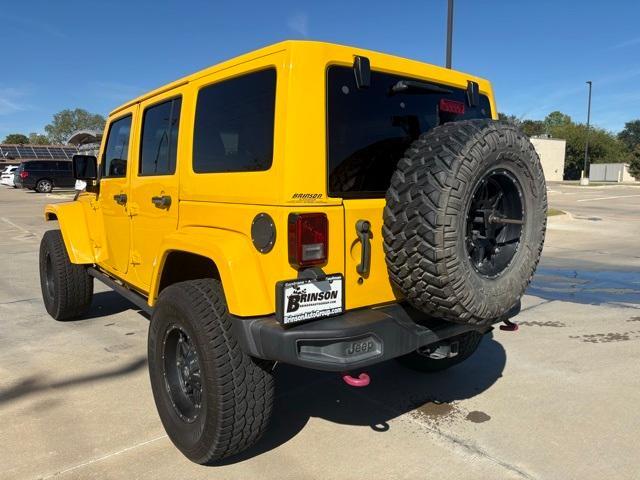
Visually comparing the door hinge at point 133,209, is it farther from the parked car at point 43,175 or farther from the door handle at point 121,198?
the parked car at point 43,175

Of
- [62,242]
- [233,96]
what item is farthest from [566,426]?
[62,242]

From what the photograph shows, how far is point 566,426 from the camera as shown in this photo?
10.4ft

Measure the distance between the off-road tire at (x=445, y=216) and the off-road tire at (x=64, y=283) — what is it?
12.2 feet

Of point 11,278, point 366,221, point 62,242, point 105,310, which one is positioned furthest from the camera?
point 11,278

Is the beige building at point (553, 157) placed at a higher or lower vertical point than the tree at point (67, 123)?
lower

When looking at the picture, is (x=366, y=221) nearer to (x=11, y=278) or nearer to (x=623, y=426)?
(x=623, y=426)

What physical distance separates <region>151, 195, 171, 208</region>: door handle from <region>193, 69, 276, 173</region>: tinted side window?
344mm

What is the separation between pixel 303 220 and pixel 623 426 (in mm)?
2456

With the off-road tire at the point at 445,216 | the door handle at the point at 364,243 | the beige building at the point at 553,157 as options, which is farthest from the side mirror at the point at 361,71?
the beige building at the point at 553,157

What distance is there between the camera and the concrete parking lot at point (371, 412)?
2740mm

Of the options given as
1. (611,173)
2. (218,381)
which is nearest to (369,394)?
(218,381)

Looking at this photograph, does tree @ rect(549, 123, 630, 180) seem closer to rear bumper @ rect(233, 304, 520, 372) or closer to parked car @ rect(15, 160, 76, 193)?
parked car @ rect(15, 160, 76, 193)

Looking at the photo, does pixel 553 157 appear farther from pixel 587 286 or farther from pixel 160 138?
pixel 160 138

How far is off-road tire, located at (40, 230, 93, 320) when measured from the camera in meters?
5.01
